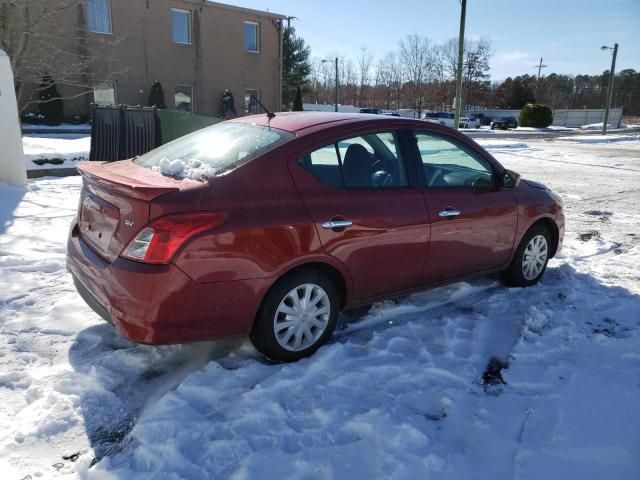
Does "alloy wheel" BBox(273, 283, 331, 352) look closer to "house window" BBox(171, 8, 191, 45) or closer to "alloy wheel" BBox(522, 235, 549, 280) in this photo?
"alloy wheel" BBox(522, 235, 549, 280)

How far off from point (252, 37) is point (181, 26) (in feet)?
13.5

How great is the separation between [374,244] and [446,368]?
3.04ft

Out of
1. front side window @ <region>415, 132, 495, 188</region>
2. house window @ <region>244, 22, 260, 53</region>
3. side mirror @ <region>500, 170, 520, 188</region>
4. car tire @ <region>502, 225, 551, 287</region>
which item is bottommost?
car tire @ <region>502, 225, 551, 287</region>

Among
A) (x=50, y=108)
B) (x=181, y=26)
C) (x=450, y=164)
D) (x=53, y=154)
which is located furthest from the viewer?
(x=181, y=26)

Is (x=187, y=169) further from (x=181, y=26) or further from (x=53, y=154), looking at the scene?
(x=181, y=26)

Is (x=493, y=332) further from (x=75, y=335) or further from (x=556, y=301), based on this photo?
(x=75, y=335)

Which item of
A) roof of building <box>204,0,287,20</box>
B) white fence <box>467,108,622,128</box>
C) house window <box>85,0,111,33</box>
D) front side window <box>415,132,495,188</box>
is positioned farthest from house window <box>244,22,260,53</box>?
white fence <box>467,108,622,128</box>

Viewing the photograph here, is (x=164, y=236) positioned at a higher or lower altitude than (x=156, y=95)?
lower

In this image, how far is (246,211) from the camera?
2838 mm

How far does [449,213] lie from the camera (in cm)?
380

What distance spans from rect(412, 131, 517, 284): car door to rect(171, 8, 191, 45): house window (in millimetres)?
25200

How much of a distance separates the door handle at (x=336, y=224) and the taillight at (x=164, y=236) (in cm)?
81

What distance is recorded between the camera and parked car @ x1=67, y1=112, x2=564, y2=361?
2.70 meters

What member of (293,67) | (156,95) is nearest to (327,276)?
(156,95)
